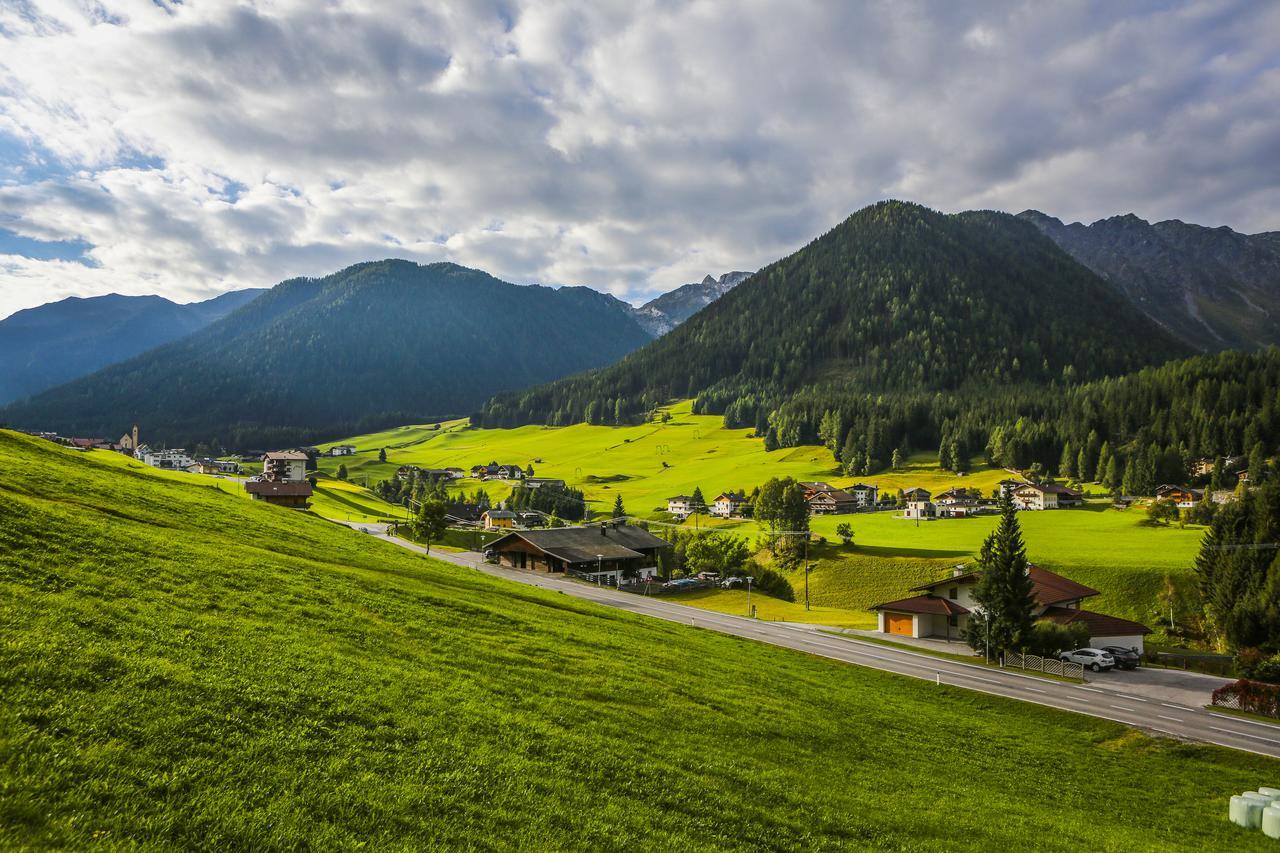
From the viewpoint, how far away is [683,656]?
31562 mm

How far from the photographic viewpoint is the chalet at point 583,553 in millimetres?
94562

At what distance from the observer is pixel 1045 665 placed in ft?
165

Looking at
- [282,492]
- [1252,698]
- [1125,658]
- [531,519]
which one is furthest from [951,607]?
[282,492]

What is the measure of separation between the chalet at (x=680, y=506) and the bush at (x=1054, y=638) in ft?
327

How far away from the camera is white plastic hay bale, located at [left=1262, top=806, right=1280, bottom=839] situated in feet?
71.6

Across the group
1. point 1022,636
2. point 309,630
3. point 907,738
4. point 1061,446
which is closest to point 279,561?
point 309,630

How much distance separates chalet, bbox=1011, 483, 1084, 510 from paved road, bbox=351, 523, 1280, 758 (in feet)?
326

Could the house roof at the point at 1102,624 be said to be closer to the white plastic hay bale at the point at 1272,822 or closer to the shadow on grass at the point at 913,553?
the shadow on grass at the point at 913,553

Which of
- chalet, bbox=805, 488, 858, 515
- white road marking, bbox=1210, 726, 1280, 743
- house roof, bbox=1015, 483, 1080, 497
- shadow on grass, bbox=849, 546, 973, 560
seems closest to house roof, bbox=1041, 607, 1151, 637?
white road marking, bbox=1210, 726, 1280, 743

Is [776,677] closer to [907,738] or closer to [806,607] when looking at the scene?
[907,738]

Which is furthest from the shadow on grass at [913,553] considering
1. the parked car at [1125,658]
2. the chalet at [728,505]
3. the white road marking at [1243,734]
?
the white road marking at [1243,734]

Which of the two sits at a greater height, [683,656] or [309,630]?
[309,630]

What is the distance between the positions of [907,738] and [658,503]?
140896 millimetres

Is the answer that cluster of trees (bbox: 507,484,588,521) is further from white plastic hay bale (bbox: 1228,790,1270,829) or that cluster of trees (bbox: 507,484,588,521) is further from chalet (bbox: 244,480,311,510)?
white plastic hay bale (bbox: 1228,790,1270,829)
